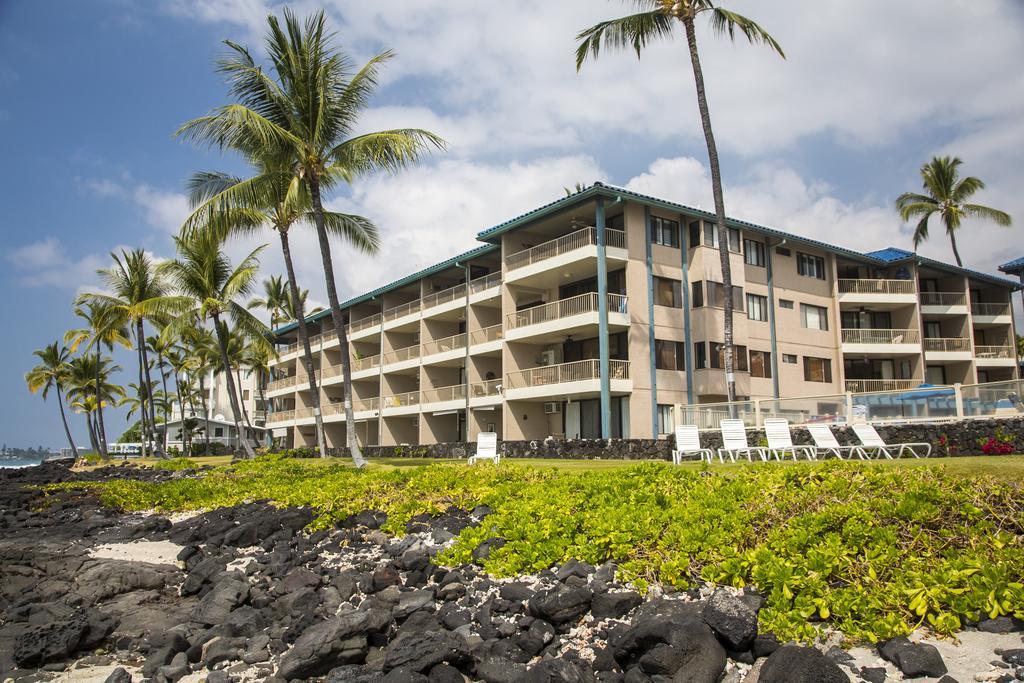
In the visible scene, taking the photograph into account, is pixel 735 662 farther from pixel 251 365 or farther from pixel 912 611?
pixel 251 365

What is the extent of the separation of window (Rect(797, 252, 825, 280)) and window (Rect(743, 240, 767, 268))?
2.91 meters

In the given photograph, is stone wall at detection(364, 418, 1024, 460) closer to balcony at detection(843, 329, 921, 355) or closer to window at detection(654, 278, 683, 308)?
window at detection(654, 278, 683, 308)

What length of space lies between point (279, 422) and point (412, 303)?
66.1 feet

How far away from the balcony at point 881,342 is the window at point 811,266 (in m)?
3.12

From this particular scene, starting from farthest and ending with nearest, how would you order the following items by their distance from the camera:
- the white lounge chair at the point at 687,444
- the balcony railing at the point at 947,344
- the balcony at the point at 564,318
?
the balcony railing at the point at 947,344 → the balcony at the point at 564,318 → the white lounge chair at the point at 687,444

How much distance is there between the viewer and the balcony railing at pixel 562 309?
94.8 ft

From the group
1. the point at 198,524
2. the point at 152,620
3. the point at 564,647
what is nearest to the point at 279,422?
the point at 198,524

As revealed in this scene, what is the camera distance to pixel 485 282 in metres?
35.2

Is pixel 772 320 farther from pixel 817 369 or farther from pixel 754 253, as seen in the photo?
pixel 817 369

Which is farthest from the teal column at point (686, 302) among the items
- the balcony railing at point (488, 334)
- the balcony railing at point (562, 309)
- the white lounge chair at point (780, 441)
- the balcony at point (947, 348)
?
the balcony at point (947, 348)

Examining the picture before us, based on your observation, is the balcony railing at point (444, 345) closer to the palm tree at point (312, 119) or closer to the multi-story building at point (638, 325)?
the multi-story building at point (638, 325)

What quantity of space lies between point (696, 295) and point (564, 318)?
605 cm

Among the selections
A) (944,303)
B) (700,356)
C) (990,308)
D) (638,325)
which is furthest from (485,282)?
(990,308)

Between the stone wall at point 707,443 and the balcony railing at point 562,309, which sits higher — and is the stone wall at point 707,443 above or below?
below
